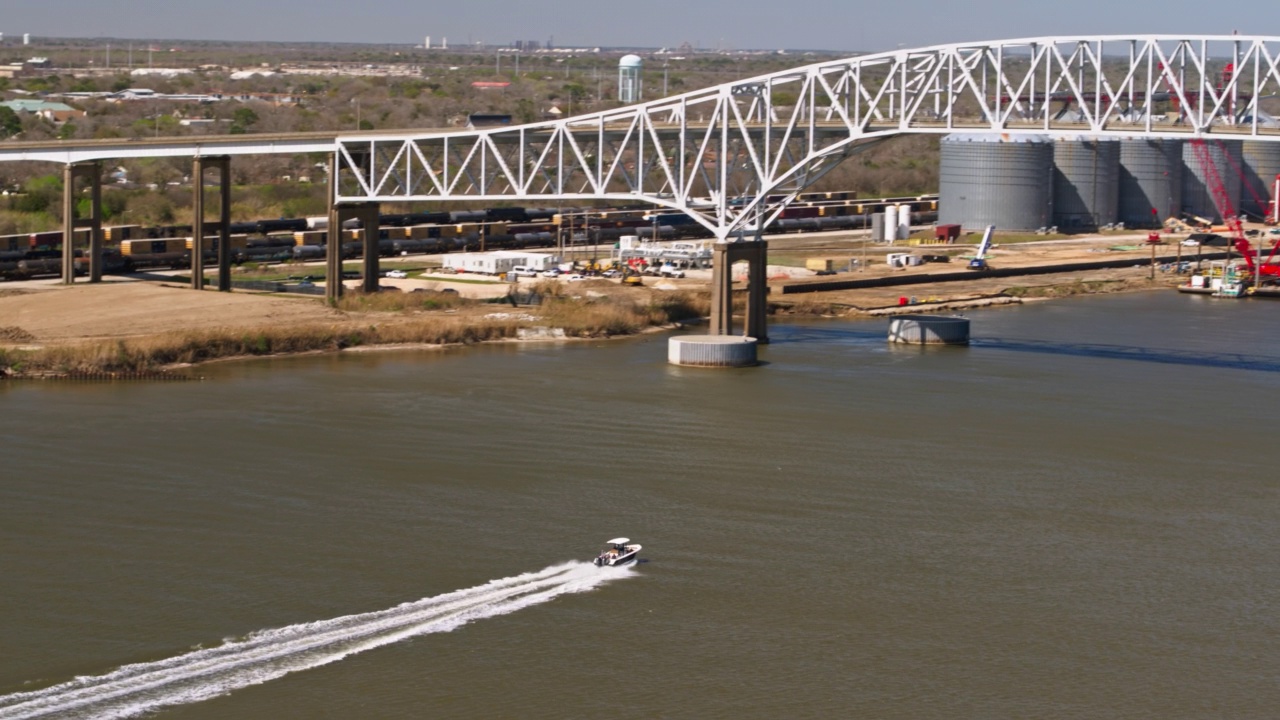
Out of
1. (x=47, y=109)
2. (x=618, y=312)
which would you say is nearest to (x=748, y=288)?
(x=618, y=312)

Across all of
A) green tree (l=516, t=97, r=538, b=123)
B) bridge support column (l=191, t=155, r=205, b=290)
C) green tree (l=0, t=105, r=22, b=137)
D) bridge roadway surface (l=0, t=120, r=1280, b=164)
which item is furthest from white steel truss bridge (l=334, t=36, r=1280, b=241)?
green tree (l=516, t=97, r=538, b=123)

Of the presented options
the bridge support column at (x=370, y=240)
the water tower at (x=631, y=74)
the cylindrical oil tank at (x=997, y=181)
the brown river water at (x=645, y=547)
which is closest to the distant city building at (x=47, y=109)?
the water tower at (x=631, y=74)

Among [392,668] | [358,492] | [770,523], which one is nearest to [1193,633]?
[770,523]

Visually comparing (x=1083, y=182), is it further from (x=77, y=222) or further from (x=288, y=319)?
(x=288, y=319)

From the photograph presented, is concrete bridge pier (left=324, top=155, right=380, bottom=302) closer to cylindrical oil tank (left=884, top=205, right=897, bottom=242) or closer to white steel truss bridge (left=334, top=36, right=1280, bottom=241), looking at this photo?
white steel truss bridge (left=334, top=36, right=1280, bottom=241)

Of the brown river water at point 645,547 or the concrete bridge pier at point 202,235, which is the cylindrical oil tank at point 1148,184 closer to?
the concrete bridge pier at point 202,235

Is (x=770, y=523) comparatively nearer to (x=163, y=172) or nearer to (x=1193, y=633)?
(x=1193, y=633)
